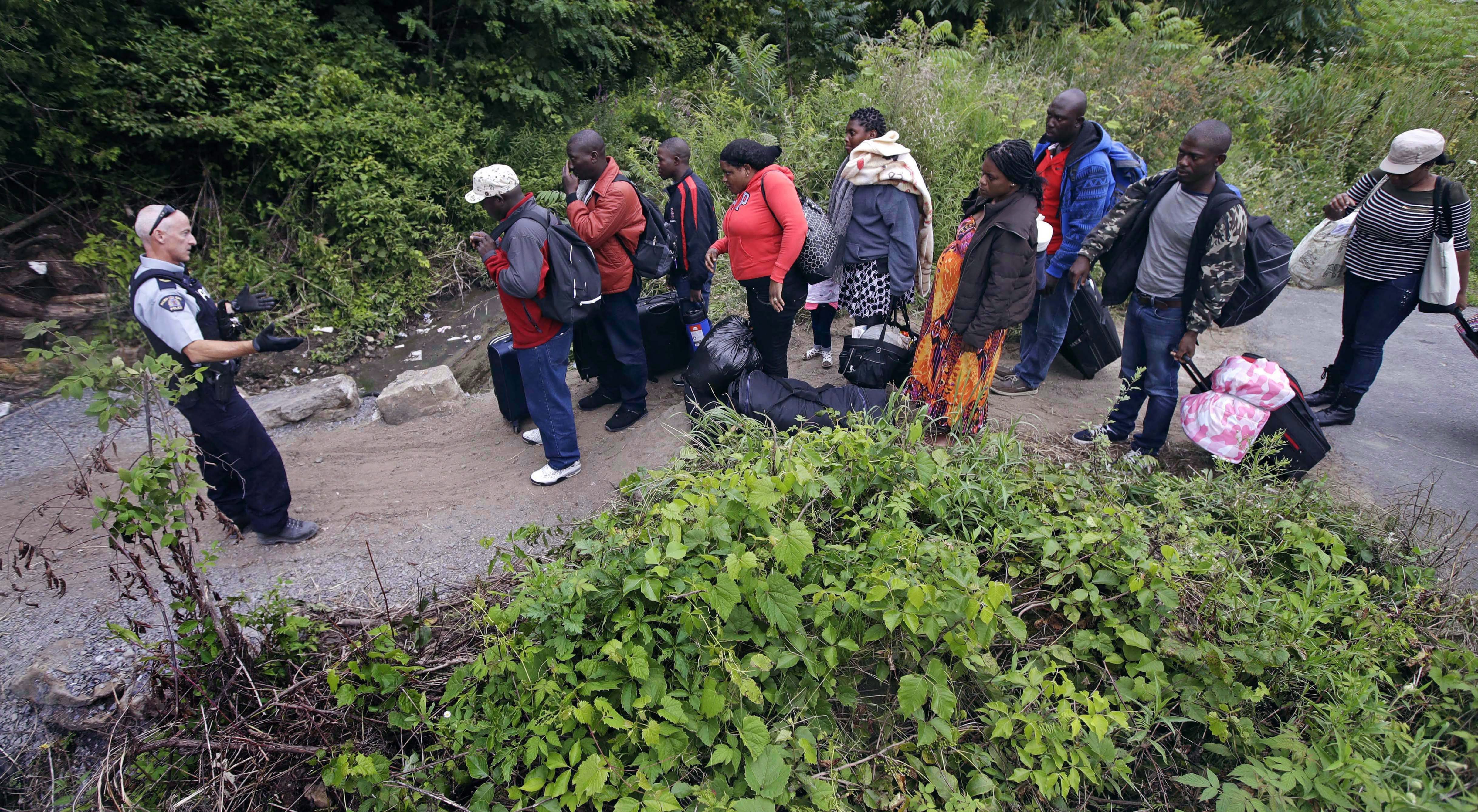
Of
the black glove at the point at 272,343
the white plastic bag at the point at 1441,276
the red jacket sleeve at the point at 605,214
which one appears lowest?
the white plastic bag at the point at 1441,276

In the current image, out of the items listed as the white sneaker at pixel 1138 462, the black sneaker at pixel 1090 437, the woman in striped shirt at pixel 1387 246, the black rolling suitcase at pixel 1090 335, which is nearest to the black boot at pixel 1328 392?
the woman in striped shirt at pixel 1387 246

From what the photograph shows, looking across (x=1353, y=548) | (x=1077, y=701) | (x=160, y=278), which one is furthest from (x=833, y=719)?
(x=160, y=278)

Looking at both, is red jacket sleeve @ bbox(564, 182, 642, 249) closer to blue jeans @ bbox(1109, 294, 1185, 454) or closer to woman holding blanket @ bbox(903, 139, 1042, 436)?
woman holding blanket @ bbox(903, 139, 1042, 436)

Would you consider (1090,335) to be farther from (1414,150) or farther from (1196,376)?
(1414,150)

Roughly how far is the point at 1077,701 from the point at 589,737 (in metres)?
1.61

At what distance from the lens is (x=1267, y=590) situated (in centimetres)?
291

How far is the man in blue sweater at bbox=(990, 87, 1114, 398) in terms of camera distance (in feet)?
14.4

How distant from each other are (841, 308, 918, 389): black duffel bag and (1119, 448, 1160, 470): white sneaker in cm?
147

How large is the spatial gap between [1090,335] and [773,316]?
2416 mm

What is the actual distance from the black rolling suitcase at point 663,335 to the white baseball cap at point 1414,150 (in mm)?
4420

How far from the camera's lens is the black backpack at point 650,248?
476 centimetres

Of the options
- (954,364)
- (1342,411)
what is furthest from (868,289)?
(1342,411)

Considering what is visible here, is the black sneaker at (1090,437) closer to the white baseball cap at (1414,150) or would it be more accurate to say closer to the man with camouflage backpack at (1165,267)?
the man with camouflage backpack at (1165,267)

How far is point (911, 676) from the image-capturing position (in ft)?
7.63
